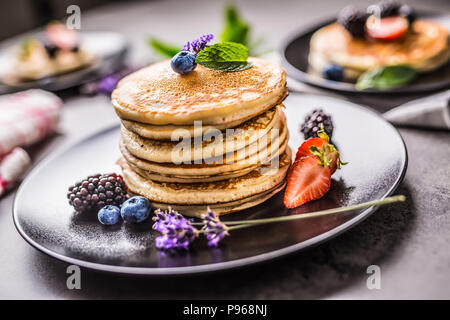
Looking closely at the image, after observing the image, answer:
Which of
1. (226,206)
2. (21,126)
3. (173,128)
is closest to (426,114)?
(226,206)

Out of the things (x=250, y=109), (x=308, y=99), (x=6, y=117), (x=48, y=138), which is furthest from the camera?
(x=48, y=138)

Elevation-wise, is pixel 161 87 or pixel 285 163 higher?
pixel 161 87

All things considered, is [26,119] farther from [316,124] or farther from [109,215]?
[316,124]

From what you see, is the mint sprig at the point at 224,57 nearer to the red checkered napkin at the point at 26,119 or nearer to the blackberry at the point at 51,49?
the red checkered napkin at the point at 26,119

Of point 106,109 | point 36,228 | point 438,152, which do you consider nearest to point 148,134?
point 36,228

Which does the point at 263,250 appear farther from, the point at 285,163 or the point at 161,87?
the point at 161,87

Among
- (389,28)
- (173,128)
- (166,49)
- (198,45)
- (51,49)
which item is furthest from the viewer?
(51,49)
